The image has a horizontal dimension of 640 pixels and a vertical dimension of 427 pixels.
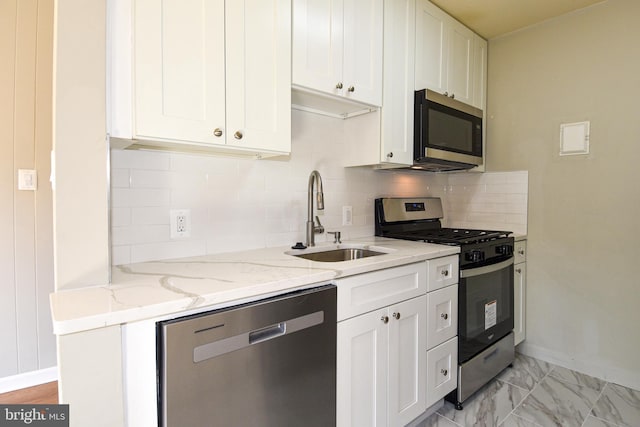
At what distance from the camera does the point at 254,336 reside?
1.06m

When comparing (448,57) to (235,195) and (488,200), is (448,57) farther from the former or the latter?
(235,195)

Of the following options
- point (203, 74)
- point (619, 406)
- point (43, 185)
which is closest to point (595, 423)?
point (619, 406)

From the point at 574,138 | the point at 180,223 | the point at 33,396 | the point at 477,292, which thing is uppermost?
the point at 574,138

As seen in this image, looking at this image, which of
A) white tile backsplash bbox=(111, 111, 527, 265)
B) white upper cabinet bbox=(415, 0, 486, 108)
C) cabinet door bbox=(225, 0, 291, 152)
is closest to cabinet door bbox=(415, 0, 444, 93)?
white upper cabinet bbox=(415, 0, 486, 108)

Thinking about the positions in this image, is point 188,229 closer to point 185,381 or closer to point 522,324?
point 185,381

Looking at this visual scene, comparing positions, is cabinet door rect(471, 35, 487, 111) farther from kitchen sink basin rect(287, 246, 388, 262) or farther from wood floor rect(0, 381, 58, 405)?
wood floor rect(0, 381, 58, 405)

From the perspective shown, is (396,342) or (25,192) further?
(25,192)

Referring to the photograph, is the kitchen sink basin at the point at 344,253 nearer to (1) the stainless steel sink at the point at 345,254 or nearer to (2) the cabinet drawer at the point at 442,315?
(1) the stainless steel sink at the point at 345,254

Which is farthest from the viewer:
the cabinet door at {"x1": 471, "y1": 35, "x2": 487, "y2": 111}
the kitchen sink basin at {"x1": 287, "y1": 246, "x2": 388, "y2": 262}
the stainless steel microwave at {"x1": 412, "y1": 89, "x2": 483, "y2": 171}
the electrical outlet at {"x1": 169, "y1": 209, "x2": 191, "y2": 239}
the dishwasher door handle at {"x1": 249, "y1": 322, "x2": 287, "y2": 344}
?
the cabinet door at {"x1": 471, "y1": 35, "x2": 487, "y2": 111}

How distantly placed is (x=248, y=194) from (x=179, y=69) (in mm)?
692

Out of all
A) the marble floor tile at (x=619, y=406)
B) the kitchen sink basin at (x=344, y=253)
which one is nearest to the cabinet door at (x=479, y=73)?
the kitchen sink basin at (x=344, y=253)

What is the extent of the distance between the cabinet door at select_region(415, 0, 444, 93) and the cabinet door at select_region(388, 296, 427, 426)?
1329 mm

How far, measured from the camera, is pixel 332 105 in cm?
190

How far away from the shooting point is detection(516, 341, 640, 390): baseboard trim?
2129 millimetres
